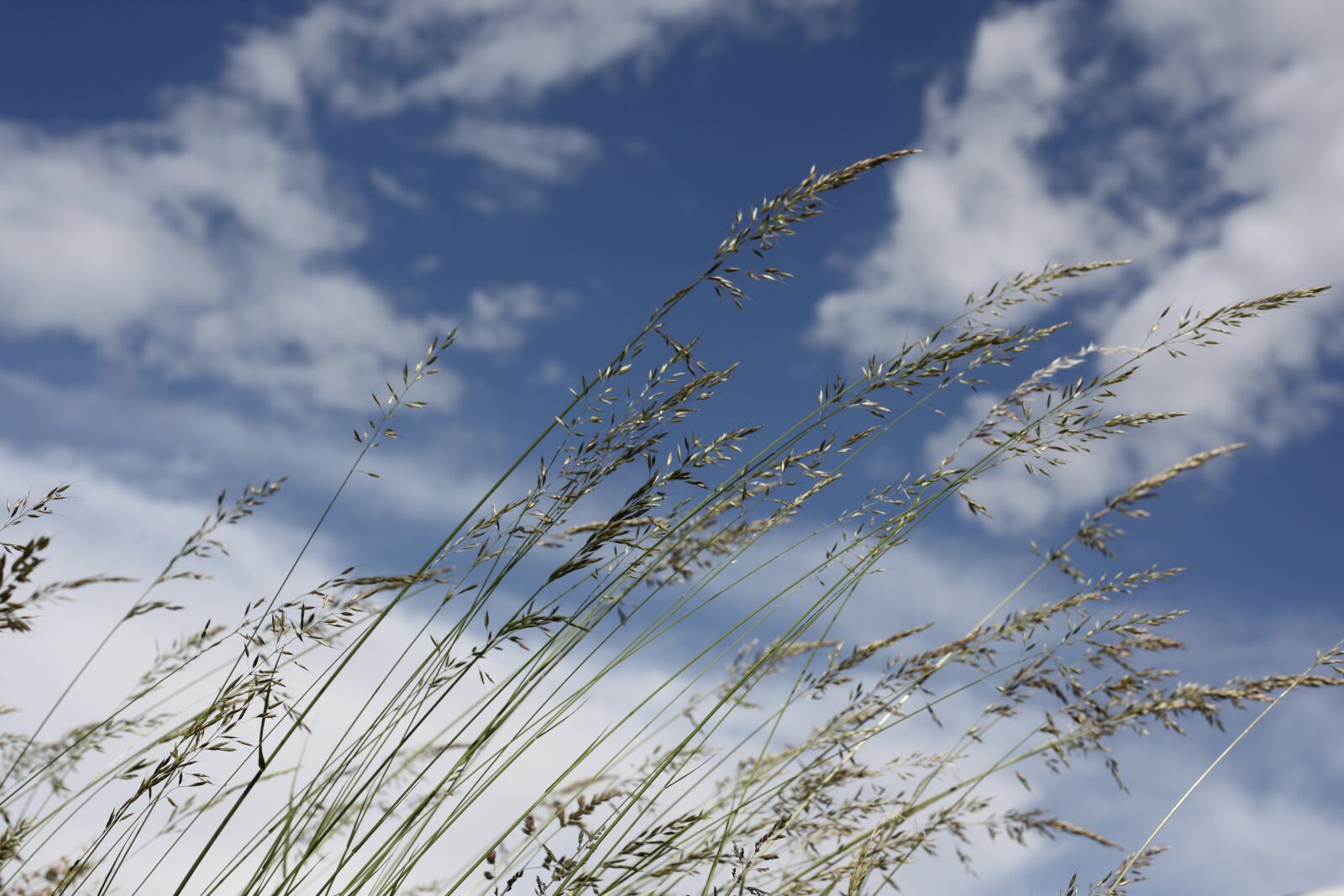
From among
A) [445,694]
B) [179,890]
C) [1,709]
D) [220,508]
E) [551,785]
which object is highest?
[220,508]

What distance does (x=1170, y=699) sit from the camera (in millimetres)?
2215

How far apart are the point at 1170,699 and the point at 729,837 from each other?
1.06 meters

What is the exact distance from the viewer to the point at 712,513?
2.20 metres

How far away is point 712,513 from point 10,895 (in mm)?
1867

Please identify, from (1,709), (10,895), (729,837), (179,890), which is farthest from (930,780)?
(1,709)

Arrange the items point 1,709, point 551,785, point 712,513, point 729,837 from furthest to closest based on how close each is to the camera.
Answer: point 1,709
point 712,513
point 729,837
point 551,785

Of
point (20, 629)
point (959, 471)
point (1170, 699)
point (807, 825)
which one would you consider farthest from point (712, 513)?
point (20, 629)

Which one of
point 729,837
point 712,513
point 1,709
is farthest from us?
point 1,709

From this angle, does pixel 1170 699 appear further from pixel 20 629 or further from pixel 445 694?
pixel 20 629

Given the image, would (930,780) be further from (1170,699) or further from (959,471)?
(959,471)

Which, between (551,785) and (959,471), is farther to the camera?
(959,471)

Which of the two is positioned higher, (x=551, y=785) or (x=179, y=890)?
(x=551, y=785)

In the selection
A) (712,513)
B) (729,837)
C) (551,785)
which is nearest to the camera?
(551,785)

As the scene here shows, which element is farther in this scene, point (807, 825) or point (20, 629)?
point (807, 825)
